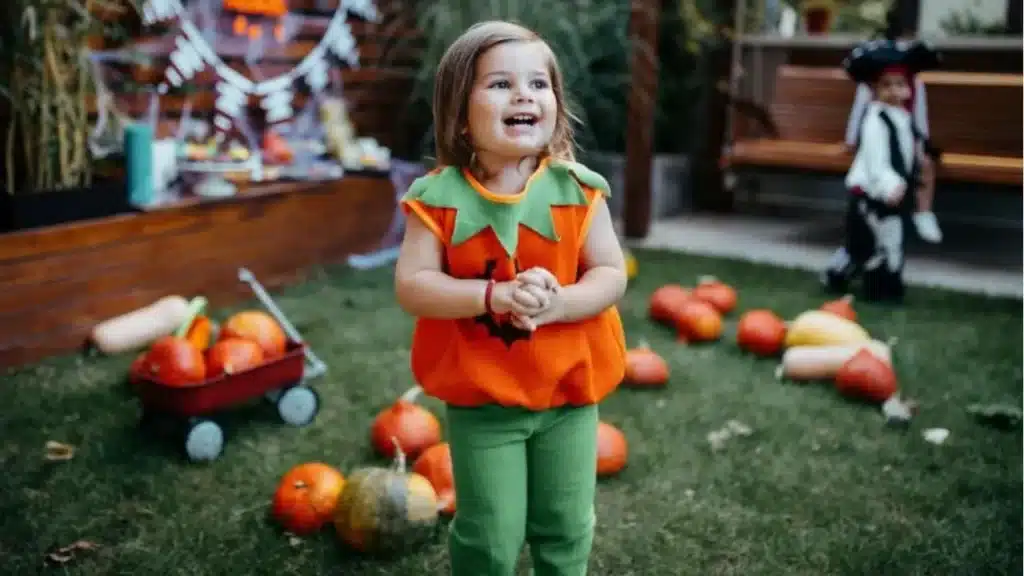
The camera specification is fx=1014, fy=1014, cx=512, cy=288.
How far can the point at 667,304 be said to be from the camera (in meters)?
3.97

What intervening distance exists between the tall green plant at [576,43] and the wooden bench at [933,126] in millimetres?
821

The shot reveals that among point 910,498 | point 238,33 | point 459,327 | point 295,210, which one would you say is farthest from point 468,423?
point 238,33

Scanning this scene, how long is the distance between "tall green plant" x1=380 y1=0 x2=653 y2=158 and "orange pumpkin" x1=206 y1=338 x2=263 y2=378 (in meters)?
3.00

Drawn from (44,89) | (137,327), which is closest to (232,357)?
(137,327)

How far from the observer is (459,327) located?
1663 millimetres

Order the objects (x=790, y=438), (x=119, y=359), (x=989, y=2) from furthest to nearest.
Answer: (x=989, y=2)
(x=119, y=359)
(x=790, y=438)

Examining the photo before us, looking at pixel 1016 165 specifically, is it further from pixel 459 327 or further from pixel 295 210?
pixel 459 327

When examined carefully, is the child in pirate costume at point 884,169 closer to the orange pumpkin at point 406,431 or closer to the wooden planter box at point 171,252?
the wooden planter box at point 171,252

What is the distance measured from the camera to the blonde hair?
1.59m

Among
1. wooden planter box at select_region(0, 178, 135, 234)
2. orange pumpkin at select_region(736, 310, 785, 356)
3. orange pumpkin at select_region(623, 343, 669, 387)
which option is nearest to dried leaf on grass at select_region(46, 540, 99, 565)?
wooden planter box at select_region(0, 178, 135, 234)

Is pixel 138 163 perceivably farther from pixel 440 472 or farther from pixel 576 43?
pixel 576 43

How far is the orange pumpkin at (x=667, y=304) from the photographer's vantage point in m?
3.96

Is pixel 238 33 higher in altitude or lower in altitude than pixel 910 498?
higher

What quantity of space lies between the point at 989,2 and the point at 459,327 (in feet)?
21.9
